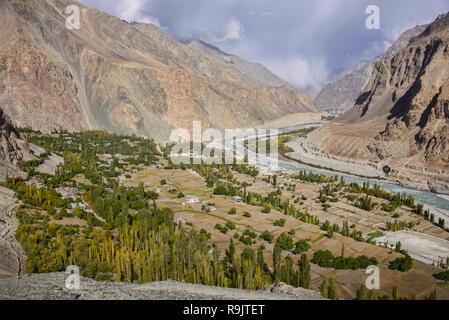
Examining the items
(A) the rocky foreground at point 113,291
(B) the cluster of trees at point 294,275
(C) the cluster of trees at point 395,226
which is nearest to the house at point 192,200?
(B) the cluster of trees at point 294,275

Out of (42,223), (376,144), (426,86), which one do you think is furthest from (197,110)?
(42,223)

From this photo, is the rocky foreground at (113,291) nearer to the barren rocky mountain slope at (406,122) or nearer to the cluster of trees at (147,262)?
the cluster of trees at (147,262)

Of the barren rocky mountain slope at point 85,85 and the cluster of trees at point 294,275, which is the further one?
the barren rocky mountain slope at point 85,85

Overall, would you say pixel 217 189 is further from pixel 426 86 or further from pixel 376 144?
pixel 426 86

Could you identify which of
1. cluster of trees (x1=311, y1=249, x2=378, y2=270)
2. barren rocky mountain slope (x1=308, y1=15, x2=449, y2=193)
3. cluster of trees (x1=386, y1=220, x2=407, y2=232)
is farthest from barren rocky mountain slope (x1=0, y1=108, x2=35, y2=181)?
barren rocky mountain slope (x1=308, y1=15, x2=449, y2=193)
